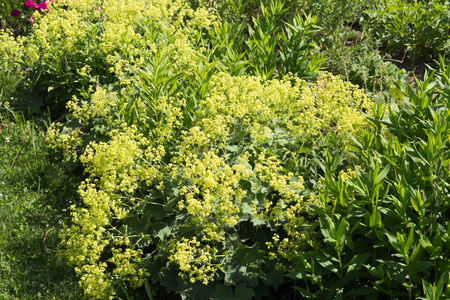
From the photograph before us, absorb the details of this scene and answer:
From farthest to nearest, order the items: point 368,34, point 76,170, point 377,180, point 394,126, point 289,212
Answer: point 368,34 < point 76,170 < point 394,126 < point 289,212 < point 377,180

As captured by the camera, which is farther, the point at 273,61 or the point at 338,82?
the point at 273,61

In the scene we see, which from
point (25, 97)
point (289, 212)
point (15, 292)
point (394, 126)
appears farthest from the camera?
point (25, 97)

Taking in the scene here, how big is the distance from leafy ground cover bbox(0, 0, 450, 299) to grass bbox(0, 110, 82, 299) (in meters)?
0.02

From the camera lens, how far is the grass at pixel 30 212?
3.93 m

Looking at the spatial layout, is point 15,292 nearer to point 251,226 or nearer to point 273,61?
point 251,226

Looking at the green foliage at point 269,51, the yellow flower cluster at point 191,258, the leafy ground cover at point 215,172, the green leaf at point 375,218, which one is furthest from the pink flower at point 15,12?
the green leaf at point 375,218

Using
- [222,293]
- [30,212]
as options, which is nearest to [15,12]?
[30,212]

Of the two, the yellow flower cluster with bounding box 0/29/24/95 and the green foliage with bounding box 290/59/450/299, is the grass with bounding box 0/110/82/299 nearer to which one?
the yellow flower cluster with bounding box 0/29/24/95

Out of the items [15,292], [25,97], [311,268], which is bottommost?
[15,292]

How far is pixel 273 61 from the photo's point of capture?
519 centimetres

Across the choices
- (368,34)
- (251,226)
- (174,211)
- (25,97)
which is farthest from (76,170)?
(368,34)

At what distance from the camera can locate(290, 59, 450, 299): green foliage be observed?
285 cm

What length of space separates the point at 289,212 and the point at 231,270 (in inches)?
22.0

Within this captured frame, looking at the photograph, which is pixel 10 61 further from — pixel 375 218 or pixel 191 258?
pixel 375 218
